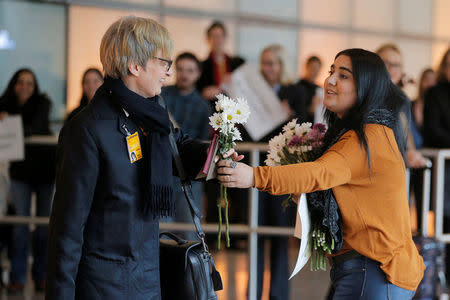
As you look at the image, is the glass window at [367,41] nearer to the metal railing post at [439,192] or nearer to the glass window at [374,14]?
the glass window at [374,14]

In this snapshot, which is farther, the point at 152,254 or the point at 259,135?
the point at 259,135

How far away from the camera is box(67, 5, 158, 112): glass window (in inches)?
356

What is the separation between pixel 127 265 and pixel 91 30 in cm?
752

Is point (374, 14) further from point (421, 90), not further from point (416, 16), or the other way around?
point (421, 90)

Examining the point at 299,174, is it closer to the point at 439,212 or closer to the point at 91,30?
the point at 439,212

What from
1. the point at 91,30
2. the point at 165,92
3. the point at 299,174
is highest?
the point at 91,30

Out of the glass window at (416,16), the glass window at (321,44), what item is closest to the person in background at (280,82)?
the glass window at (321,44)

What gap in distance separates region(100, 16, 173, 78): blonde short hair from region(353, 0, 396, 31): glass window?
1026 centimetres

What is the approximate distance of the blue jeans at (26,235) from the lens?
5.54 m

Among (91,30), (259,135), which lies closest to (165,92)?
(259,135)

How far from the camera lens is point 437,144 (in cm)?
575

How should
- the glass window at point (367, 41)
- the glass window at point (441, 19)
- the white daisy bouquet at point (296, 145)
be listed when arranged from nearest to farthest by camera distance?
the white daisy bouquet at point (296, 145) < the glass window at point (367, 41) < the glass window at point (441, 19)

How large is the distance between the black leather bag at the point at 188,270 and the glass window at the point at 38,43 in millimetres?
6450

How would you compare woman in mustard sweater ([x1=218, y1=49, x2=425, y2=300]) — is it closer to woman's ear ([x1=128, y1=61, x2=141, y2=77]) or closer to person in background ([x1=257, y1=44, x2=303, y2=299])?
woman's ear ([x1=128, y1=61, x2=141, y2=77])
